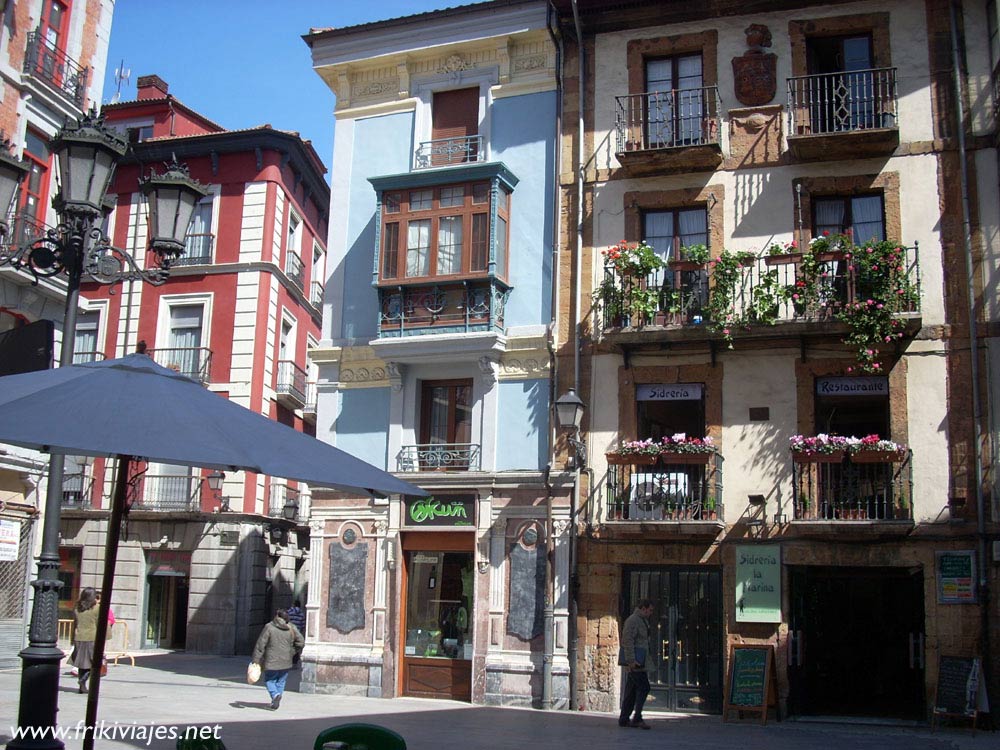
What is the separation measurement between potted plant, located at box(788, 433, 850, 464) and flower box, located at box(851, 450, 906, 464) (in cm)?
20

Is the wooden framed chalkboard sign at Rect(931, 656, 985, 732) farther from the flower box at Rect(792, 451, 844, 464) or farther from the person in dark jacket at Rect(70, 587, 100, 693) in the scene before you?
the person in dark jacket at Rect(70, 587, 100, 693)

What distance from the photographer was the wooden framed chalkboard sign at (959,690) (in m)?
14.2

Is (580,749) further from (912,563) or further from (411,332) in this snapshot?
(411,332)

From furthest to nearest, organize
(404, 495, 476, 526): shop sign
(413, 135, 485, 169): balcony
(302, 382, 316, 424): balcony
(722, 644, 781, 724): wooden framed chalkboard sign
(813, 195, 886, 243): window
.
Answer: (302, 382, 316, 424): balcony → (413, 135, 485, 169): balcony → (404, 495, 476, 526): shop sign → (813, 195, 886, 243): window → (722, 644, 781, 724): wooden framed chalkboard sign

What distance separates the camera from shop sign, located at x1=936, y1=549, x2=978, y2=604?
14992 millimetres

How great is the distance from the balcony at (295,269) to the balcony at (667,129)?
14438mm

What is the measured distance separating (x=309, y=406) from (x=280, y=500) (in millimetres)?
2845

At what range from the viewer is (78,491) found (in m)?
27.8

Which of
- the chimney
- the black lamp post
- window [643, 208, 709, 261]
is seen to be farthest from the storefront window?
the chimney

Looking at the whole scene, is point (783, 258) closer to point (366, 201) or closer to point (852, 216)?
point (852, 216)

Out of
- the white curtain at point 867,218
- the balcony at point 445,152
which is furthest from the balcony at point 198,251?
the white curtain at point 867,218

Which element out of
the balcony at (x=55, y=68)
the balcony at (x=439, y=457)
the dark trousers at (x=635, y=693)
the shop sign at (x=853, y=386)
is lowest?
the dark trousers at (x=635, y=693)

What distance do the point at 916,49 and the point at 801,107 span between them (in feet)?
6.36

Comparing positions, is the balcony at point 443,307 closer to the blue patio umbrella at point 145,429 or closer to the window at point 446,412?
the window at point 446,412
